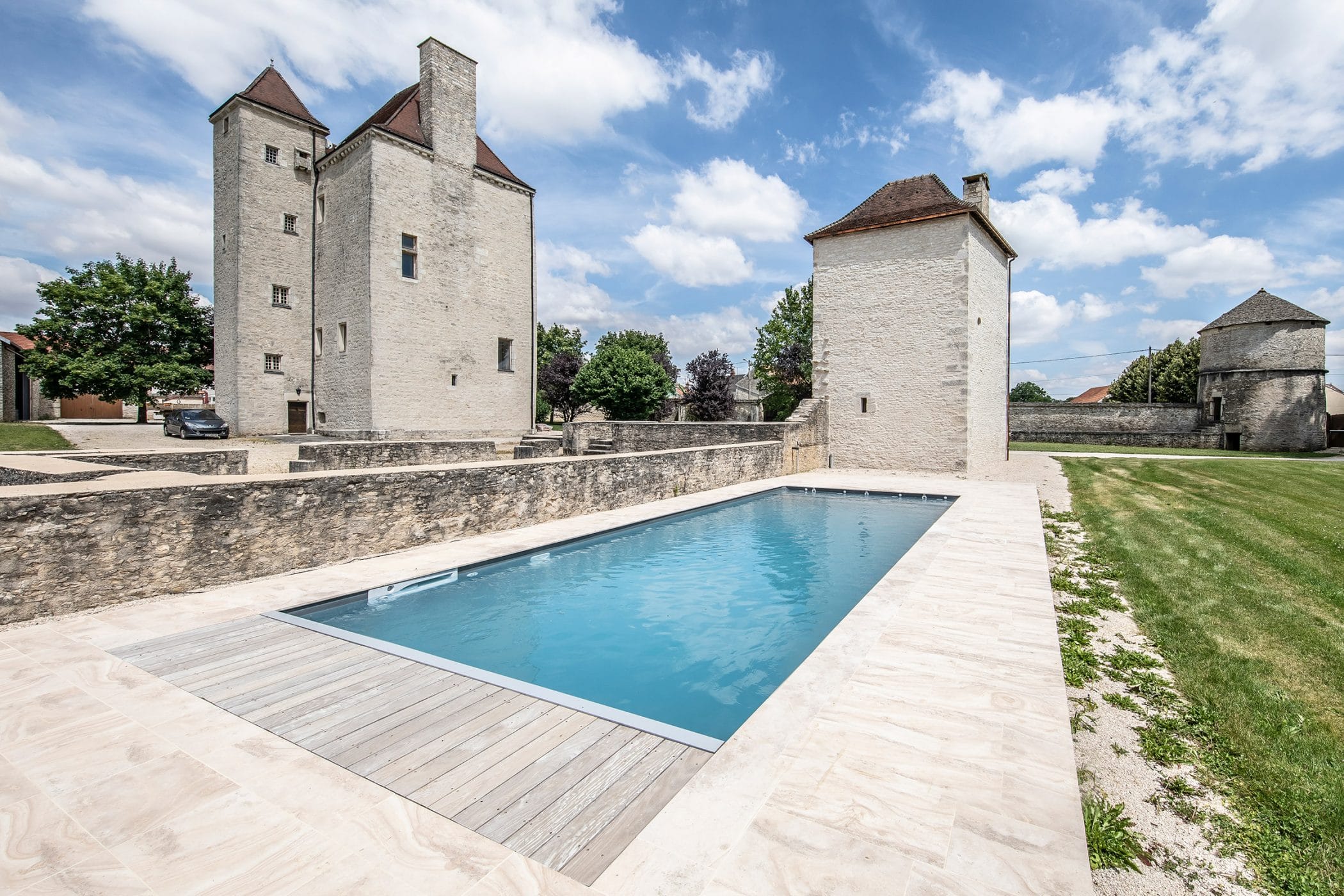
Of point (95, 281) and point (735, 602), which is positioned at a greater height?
point (95, 281)

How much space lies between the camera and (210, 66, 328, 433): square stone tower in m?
21.8

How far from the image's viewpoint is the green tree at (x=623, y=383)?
A: 34250mm

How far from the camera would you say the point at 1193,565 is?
21.1ft

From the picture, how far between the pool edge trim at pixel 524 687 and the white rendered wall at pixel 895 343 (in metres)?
14.8

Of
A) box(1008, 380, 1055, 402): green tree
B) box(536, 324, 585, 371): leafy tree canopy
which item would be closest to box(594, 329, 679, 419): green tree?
box(536, 324, 585, 371): leafy tree canopy

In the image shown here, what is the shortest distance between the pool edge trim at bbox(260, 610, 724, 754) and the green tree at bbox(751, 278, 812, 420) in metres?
31.2

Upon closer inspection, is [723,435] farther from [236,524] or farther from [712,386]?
[712,386]

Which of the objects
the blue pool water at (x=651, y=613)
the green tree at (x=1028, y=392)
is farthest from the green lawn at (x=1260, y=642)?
the green tree at (x=1028, y=392)

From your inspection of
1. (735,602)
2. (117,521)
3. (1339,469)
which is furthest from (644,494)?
(1339,469)

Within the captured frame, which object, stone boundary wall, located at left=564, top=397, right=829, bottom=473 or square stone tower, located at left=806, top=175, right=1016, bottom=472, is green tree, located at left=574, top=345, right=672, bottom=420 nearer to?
stone boundary wall, located at left=564, top=397, right=829, bottom=473

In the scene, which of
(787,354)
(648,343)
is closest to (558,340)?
(648,343)

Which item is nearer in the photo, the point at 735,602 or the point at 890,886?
the point at 890,886

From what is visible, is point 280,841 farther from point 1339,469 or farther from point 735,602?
point 1339,469

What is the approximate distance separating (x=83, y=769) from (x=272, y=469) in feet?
42.4
